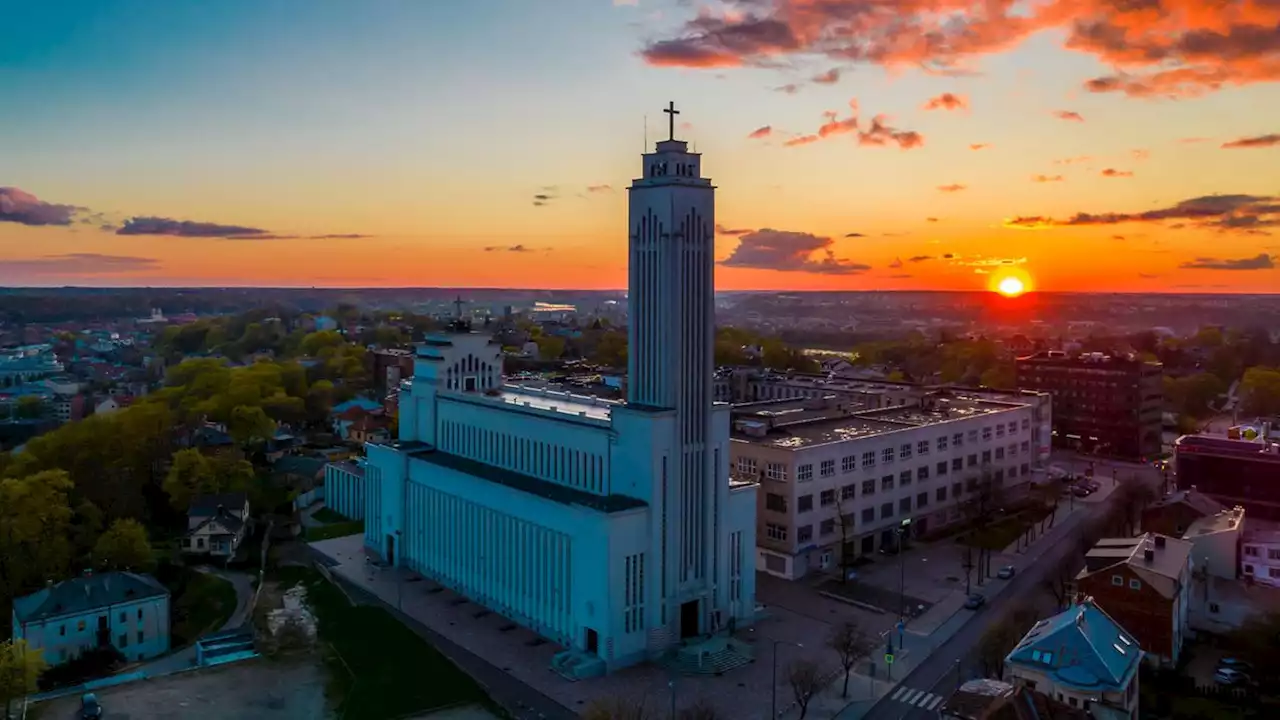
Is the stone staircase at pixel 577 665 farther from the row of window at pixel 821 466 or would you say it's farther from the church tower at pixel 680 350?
the row of window at pixel 821 466

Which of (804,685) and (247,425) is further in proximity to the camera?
(247,425)

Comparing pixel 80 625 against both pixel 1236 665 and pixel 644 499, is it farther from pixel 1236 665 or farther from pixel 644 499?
pixel 1236 665

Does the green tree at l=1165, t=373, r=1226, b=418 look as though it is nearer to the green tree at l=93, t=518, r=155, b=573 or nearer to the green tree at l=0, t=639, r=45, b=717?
the green tree at l=93, t=518, r=155, b=573

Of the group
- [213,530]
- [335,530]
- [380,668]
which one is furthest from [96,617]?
[335,530]

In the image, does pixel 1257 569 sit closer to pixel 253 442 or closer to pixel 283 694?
pixel 283 694

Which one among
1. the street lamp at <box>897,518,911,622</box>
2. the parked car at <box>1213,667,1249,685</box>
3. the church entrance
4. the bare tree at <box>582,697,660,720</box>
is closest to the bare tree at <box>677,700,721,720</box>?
the bare tree at <box>582,697,660,720</box>

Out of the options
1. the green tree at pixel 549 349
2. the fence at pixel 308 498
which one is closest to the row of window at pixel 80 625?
the fence at pixel 308 498

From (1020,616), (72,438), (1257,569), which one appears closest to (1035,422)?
(1257,569)
